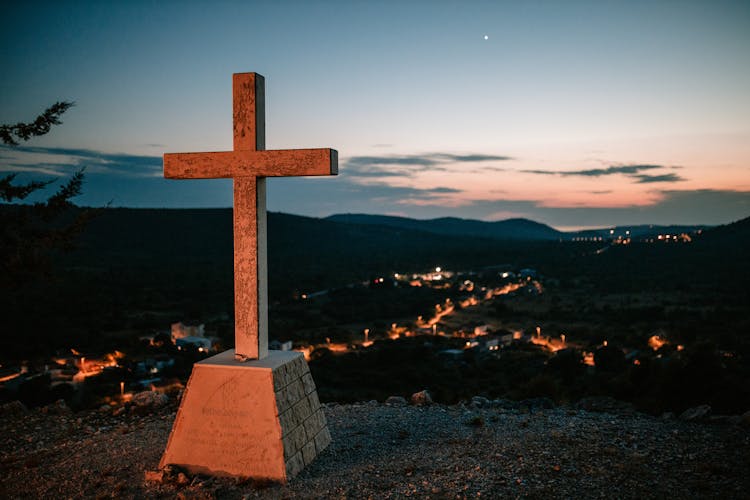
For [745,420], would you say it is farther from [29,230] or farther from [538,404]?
[29,230]

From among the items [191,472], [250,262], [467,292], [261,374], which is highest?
[250,262]

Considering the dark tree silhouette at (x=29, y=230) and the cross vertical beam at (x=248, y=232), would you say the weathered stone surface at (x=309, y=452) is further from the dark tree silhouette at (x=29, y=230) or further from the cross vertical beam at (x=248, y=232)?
the dark tree silhouette at (x=29, y=230)

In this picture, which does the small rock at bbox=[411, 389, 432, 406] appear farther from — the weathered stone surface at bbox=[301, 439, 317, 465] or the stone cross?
the stone cross

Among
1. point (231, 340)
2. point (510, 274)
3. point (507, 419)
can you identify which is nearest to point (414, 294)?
point (510, 274)

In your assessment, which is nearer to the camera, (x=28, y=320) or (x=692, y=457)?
(x=692, y=457)

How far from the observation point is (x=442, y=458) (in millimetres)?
5633

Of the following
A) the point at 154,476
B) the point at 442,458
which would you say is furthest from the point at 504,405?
the point at 154,476

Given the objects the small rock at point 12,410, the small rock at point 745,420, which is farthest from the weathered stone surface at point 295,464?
the small rock at point 12,410

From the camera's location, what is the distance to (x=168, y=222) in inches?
3585

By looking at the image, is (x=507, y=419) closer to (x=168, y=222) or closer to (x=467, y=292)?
(x=467, y=292)

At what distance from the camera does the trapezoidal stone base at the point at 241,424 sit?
529cm

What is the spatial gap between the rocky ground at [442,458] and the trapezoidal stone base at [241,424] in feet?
0.60

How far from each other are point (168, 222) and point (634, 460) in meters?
94.5

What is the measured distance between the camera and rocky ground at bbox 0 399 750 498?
480 cm
